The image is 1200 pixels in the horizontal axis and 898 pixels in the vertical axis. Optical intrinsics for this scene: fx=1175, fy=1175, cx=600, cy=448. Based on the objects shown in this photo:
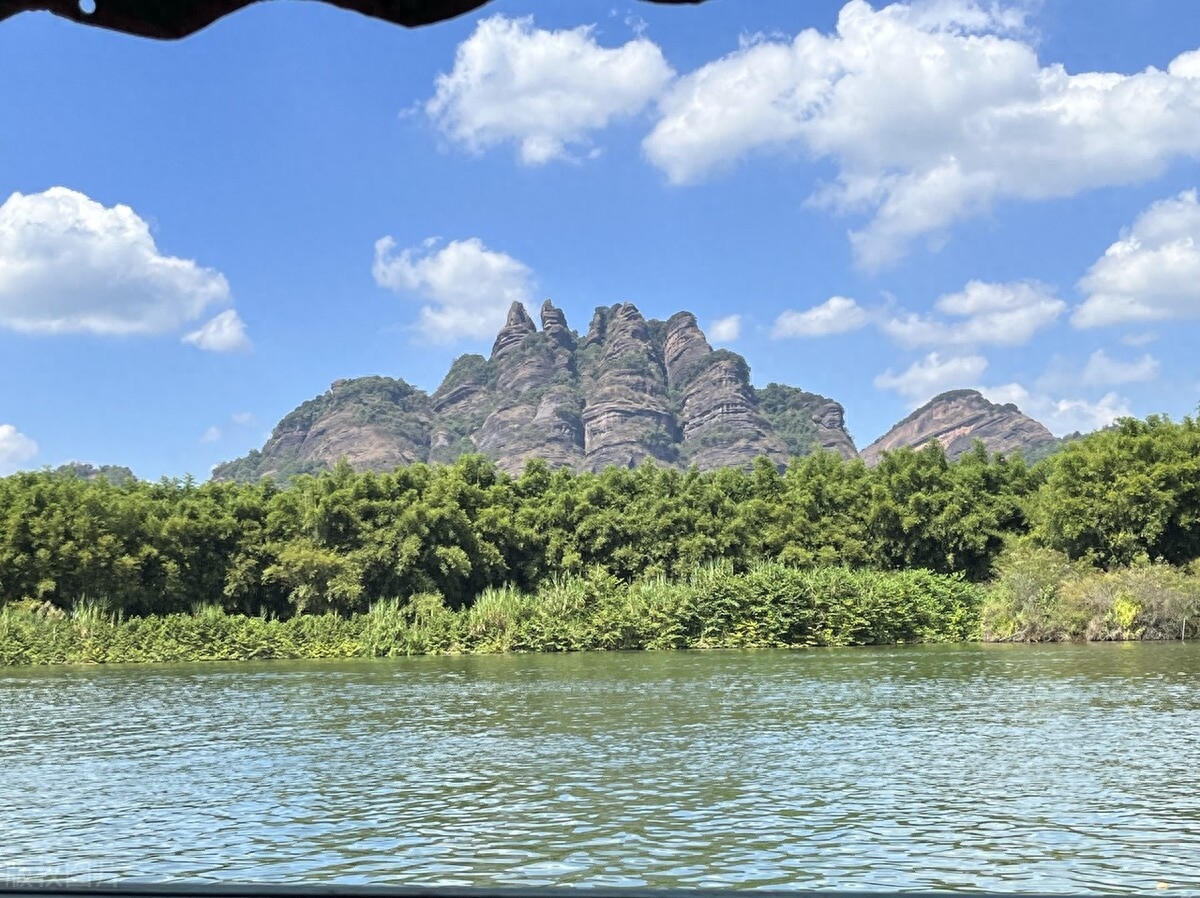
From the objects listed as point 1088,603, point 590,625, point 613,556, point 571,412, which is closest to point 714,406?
point 571,412

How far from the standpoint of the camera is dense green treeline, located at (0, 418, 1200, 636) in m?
33.6

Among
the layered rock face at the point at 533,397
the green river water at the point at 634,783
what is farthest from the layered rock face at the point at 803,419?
the green river water at the point at 634,783

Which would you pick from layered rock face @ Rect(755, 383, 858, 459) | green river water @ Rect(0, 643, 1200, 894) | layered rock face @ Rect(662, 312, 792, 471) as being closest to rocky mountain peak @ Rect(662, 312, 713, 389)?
layered rock face @ Rect(662, 312, 792, 471)

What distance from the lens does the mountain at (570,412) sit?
494 ft

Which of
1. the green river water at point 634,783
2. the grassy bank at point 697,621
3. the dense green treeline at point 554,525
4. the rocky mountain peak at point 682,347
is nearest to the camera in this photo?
the green river water at point 634,783

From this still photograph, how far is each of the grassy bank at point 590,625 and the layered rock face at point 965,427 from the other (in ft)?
385

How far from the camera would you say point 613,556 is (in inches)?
1561

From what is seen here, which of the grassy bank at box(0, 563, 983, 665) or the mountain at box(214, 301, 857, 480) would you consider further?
the mountain at box(214, 301, 857, 480)

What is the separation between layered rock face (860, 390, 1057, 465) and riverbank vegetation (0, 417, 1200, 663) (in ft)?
361

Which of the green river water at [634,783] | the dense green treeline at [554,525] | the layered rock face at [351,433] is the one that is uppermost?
the layered rock face at [351,433]

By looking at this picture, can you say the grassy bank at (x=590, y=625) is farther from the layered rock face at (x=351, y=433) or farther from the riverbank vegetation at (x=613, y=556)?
the layered rock face at (x=351, y=433)

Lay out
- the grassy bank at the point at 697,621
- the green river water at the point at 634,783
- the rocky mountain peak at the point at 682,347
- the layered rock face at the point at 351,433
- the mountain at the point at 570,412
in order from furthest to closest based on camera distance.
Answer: the rocky mountain peak at the point at 682,347, the mountain at the point at 570,412, the layered rock face at the point at 351,433, the grassy bank at the point at 697,621, the green river water at the point at 634,783

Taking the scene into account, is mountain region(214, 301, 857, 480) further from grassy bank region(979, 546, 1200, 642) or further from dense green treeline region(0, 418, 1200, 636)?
grassy bank region(979, 546, 1200, 642)

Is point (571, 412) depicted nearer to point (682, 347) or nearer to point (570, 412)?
point (570, 412)
